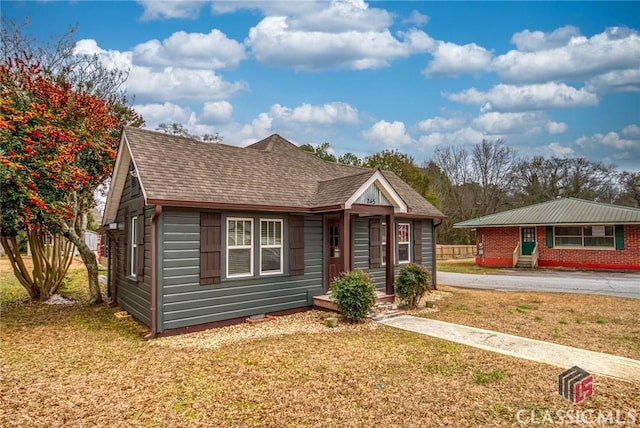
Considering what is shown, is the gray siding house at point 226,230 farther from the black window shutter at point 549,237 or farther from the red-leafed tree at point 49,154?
the black window shutter at point 549,237

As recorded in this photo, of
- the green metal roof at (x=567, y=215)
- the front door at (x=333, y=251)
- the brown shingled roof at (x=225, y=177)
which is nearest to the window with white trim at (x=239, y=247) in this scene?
the brown shingled roof at (x=225, y=177)

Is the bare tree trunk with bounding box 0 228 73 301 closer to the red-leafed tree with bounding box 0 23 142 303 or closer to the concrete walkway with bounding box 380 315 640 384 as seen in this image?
the red-leafed tree with bounding box 0 23 142 303

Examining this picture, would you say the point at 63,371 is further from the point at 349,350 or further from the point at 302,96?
the point at 302,96

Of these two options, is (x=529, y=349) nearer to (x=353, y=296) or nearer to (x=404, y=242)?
(x=353, y=296)

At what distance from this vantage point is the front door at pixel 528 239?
2008cm

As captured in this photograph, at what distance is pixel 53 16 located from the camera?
36.7 ft

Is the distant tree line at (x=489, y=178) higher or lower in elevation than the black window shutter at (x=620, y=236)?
higher

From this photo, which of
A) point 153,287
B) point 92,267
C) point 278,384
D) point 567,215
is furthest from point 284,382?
point 567,215

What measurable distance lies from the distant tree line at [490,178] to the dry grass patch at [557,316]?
21.0 meters

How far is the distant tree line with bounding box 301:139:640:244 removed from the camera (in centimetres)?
3250

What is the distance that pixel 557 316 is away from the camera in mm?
8336

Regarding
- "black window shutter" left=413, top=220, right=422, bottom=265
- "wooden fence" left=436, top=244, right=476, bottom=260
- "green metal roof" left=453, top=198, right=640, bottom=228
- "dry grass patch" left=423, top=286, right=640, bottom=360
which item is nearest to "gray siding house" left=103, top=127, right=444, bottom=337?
"black window shutter" left=413, top=220, right=422, bottom=265

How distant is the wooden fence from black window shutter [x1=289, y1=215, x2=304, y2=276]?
2119 cm

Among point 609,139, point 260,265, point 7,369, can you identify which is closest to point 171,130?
point 260,265
